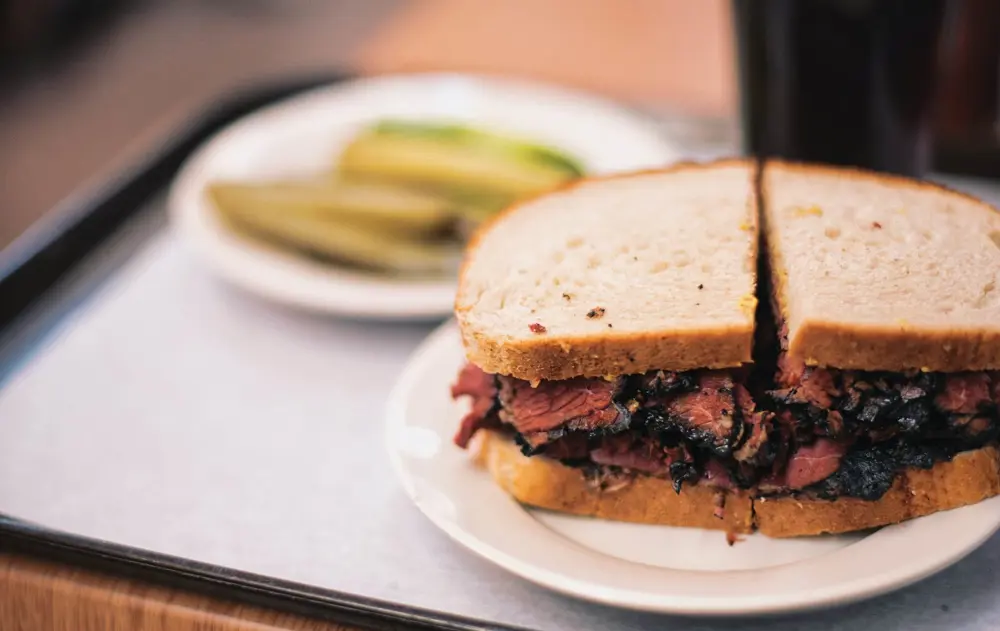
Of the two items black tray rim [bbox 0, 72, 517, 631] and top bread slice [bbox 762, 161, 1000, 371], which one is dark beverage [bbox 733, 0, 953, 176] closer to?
top bread slice [bbox 762, 161, 1000, 371]

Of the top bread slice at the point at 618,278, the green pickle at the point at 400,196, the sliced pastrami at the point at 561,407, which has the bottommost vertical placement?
the green pickle at the point at 400,196

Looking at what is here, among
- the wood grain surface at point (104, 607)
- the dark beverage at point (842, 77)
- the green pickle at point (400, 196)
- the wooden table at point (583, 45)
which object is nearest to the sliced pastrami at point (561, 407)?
the wood grain surface at point (104, 607)

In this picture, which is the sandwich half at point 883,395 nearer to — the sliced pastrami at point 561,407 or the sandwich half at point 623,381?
the sandwich half at point 623,381

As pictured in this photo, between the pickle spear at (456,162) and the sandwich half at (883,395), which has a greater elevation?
the sandwich half at (883,395)

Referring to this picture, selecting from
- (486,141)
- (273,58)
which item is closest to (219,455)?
(486,141)

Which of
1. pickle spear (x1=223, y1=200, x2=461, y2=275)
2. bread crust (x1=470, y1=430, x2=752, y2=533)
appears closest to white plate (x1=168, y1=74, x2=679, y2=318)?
pickle spear (x1=223, y1=200, x2=461, y2=275)

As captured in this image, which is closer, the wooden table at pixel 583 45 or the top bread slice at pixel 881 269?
the top bread slice at pixel 881 269

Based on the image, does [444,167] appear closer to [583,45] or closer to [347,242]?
[347,242]
